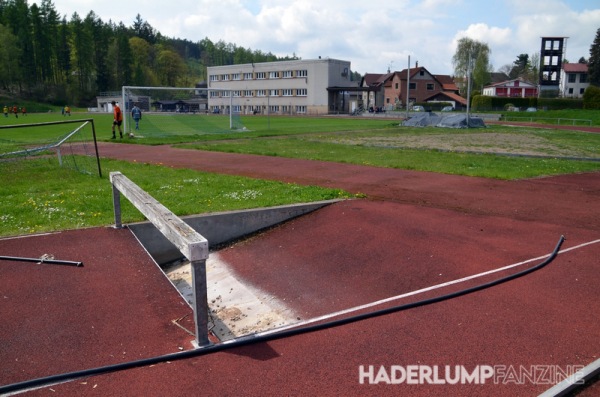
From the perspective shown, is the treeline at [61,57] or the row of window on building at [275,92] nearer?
the row of window on building at [275,92]

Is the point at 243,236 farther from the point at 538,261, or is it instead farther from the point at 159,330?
the point at 538,261

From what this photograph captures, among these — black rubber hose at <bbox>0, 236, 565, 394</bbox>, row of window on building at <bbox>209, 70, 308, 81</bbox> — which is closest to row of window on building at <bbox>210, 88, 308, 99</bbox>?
row of window on building at <bbox>209, 70, 308, 81</bbox>

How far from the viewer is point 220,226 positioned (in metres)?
8.85

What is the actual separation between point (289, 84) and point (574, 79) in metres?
61.5

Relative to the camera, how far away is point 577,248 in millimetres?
7195

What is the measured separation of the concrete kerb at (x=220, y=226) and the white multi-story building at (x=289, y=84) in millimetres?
78389

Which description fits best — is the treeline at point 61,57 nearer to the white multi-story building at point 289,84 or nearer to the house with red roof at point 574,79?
the white multi-story building at point 289,84

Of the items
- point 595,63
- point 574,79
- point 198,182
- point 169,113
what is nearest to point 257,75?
point 169,113

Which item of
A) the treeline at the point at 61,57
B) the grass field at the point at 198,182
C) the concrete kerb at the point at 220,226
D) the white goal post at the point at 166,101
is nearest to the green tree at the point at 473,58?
the white goal post at the point at 166,101

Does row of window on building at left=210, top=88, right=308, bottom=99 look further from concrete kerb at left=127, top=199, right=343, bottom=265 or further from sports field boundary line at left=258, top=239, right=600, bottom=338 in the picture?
sports field boundary line at left=258, top=239, right=600, bottom=338

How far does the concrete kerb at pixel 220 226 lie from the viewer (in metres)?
8.33

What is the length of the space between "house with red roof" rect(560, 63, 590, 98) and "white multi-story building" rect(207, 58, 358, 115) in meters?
48.4

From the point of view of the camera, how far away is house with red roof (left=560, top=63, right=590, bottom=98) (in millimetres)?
103812

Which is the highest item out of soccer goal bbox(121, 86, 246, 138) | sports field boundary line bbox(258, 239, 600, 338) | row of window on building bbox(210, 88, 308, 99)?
row of window on building bbox(210, 88, 308, 99)
